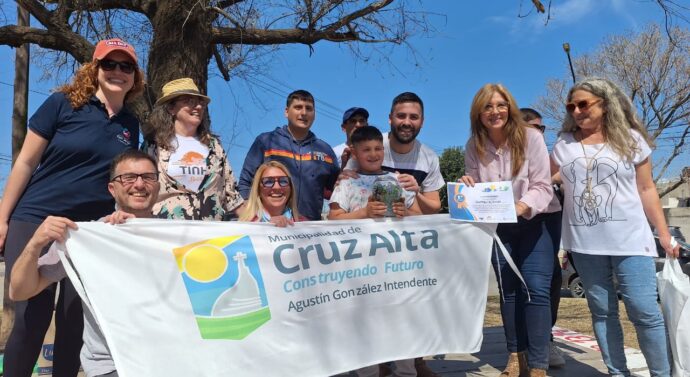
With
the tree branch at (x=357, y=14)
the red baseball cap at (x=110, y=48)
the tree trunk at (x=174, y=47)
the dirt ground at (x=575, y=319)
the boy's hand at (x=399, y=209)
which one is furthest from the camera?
the dirt ground at (x=575, y=319)

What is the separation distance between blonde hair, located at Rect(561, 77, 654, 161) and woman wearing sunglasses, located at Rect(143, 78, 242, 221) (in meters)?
2.39

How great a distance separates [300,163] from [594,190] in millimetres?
1978

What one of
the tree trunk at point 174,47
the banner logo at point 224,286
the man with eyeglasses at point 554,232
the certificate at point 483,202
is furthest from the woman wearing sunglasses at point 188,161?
the man with eyeglasses at point 554,232

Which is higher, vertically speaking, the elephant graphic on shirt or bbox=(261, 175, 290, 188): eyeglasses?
bbox=(261, 175, 290, 188): eyeglasses

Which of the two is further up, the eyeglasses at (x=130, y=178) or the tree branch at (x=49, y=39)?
the tree branch at (x=49, y=39)

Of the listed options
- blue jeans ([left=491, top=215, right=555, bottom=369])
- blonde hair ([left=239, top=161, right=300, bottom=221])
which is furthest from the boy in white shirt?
blue jeans ([left=491, top=215, right=555, bottom=369])

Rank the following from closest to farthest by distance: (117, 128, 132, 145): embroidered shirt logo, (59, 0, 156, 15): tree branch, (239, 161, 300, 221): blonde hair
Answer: (117, 128, 132, 145): embroidered shirt logo, (239, 161, 300, 221): blonde hair, (59, 0, 156, 15): tree branch

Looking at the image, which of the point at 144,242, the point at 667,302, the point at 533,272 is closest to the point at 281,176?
the point at 144,242

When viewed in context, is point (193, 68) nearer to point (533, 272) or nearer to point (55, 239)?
point (55, 239)

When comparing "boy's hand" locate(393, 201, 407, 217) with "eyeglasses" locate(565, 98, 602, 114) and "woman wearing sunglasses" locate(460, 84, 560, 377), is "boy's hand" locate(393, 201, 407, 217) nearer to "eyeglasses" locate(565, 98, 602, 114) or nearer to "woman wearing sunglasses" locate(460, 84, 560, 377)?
"woman wearing sunglasses" locate(460, 84, 560, 377)

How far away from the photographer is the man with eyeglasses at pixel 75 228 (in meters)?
2.48

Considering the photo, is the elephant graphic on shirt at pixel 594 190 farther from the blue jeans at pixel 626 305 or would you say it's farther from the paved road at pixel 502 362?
the paved road at pixel 502 362

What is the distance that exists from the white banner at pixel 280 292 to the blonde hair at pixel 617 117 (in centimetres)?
97

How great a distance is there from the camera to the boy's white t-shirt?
3570 mm
